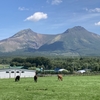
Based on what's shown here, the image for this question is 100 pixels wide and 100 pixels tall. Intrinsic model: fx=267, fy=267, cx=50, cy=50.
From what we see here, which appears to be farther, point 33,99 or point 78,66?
point 78,66

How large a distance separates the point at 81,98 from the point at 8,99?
527 centimetres

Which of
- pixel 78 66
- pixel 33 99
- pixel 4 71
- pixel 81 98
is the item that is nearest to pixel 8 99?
pixel 33 99

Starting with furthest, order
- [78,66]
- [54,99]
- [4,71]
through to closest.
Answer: [78,66] → [4,71] → [54,99]

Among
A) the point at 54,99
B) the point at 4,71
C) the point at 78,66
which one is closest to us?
the point at 54,99

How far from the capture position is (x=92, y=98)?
63.0 ft

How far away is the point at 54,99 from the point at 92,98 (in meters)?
2.74

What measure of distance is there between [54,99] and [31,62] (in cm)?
15614

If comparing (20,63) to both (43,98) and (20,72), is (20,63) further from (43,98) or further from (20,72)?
(43,98)

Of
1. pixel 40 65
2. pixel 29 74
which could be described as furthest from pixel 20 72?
pixel 40 65

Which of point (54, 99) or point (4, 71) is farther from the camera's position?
point (4, 71)

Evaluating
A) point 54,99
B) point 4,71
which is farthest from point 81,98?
point 4,71

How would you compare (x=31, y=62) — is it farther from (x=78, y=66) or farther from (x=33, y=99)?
(x=33, y=99)

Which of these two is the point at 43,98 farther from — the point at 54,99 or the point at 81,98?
the point at 81,98

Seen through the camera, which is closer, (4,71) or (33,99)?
(33,99)
